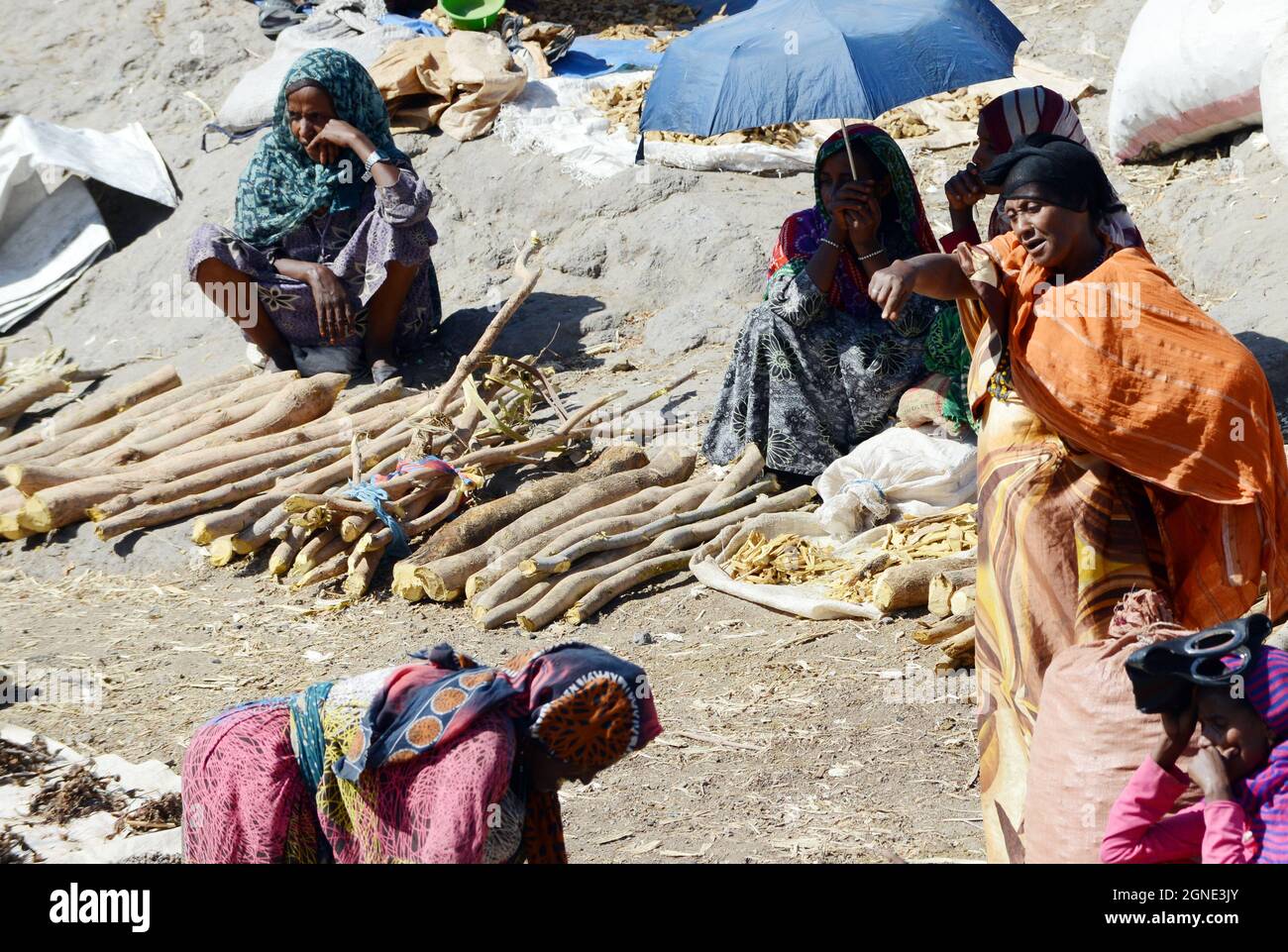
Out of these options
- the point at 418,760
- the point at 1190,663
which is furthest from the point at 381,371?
the point at 1190,663

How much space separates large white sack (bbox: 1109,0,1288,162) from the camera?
703 centimetres

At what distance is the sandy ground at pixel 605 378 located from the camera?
390cm

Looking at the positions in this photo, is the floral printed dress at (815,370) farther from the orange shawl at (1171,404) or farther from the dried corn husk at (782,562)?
the orange shawl at (1171,404)

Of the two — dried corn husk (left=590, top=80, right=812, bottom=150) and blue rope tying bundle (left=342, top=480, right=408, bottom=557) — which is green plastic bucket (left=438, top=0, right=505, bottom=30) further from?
blue rope tying bundle (left=342, top=480, right=408, bottom=557)

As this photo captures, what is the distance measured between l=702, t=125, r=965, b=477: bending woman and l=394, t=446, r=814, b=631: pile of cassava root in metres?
0.22

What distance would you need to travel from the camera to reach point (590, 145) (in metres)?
9.11

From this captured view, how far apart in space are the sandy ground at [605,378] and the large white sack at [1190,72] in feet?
0.77

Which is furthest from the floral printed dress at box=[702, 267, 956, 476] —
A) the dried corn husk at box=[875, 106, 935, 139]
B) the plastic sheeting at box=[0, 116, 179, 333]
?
the plastic sheeting at box=[0, 116, 179, 333]

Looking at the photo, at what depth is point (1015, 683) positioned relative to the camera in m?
3.07

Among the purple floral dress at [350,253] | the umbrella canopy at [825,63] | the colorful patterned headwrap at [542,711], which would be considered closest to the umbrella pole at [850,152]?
the umbrella canopy at [825,63]

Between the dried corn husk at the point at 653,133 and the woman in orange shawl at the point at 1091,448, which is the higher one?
the woman in orange shawl at the point at 1091,448

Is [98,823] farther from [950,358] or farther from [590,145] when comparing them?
[590,145]

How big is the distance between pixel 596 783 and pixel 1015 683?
145 centimetres

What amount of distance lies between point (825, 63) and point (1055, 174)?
7.27 ft
